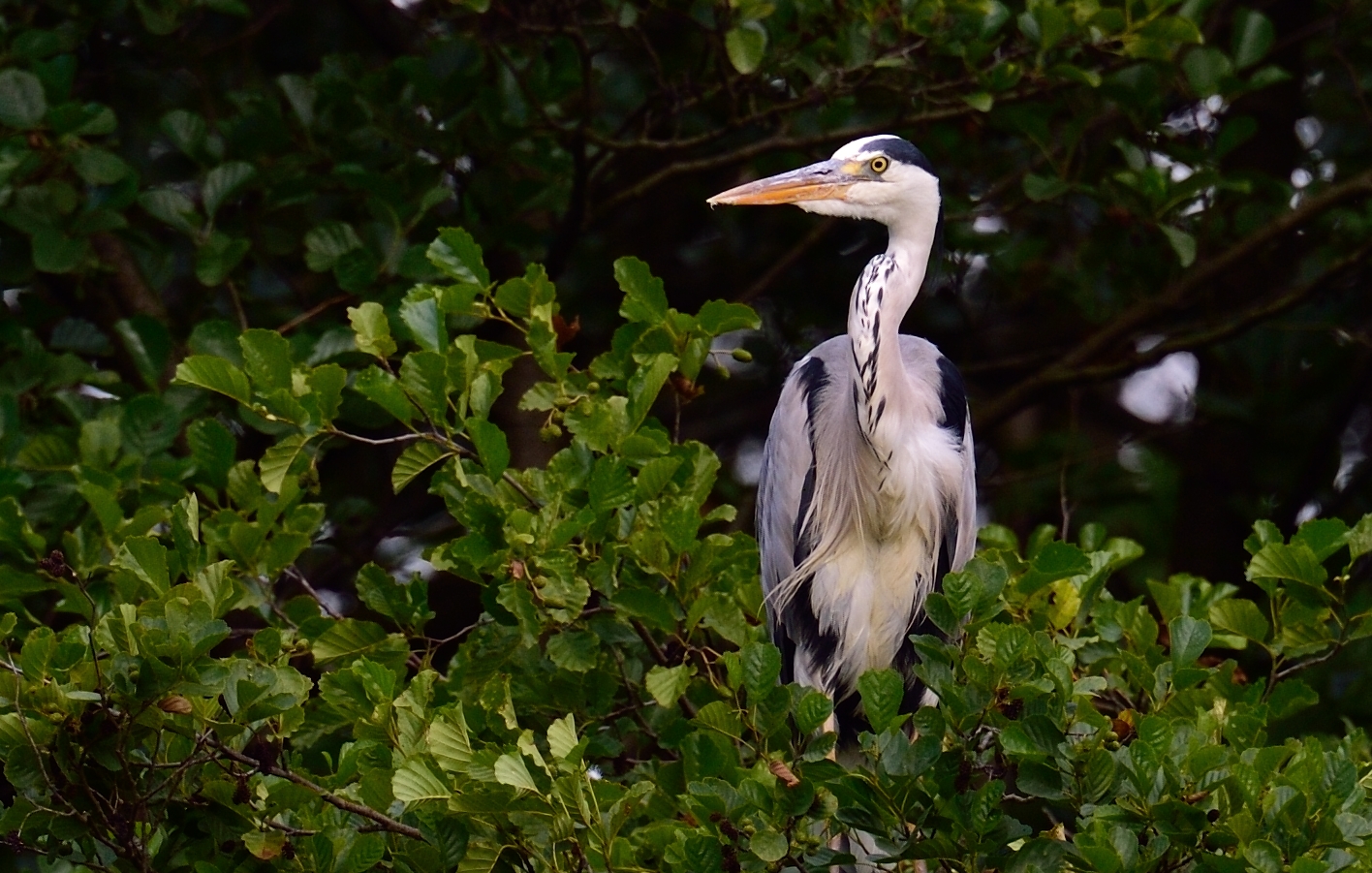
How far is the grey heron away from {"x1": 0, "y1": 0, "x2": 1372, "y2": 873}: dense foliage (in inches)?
8.5

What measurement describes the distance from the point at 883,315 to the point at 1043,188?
129cm

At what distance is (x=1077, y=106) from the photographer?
5.40 metres

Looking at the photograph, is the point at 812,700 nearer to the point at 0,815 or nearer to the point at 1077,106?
the point at 0,815

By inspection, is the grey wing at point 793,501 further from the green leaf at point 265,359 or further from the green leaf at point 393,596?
the green leaf at point 265,359

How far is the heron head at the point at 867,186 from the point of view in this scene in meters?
4.21

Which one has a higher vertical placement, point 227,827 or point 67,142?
point 67,142

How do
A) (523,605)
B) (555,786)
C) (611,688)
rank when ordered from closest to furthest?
(555,786)
(523,605)
(611,688)

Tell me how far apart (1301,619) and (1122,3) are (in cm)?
224

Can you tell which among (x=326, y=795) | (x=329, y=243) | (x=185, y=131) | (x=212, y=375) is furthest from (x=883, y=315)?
(x=185, y=131)

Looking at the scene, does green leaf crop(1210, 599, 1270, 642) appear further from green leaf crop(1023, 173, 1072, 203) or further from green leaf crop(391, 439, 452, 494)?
green leaf crop(1023, 173, 1072, 203)

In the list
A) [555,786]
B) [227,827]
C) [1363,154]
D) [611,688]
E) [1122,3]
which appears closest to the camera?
[555,786]

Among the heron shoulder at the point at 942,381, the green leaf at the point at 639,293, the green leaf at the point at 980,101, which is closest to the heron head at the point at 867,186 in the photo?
the heron shoulder at the point at 942,381

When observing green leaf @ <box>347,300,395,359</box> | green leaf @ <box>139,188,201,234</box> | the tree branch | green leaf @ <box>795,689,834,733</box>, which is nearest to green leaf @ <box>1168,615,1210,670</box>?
green leaf @ <box>795,689,834,733</box>

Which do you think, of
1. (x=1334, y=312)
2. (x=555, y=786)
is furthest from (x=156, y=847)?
(x=1334, y=312)
